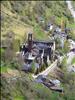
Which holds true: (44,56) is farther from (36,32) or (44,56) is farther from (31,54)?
(36,32)

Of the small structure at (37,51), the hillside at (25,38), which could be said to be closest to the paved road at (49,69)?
the hillside at (25,38)

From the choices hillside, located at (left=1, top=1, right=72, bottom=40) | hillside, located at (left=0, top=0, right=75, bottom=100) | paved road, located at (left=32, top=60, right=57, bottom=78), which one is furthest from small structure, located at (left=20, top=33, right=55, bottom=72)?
hillside, located at (left=1, top=1, right=72, bottom=40)

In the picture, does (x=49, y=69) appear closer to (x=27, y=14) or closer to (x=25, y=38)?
(x=25, y=38)

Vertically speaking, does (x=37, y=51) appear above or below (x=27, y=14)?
below

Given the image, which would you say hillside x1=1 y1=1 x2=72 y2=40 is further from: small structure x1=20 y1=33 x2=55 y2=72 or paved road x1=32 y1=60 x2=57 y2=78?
paved road x1=32 y1=60 x2=57 y2=78

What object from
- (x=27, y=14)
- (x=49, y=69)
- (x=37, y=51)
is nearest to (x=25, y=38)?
(x=37, y=51)

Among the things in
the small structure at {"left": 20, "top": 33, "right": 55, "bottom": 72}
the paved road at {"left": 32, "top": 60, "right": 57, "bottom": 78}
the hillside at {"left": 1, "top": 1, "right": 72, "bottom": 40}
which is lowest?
the paved road at {"left": 32, "top": 60, "right": 57, "bottom": 78}

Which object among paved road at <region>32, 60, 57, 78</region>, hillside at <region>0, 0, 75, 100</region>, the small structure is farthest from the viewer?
the small structure

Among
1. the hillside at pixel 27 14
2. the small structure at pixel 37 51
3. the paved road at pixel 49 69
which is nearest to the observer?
the paved road at pixel 49 69

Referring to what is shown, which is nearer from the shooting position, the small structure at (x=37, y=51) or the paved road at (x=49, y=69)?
the paved road at (x=49, y=69)

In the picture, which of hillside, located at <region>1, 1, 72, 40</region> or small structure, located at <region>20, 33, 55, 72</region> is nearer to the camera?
small structure, located at <region>20, 33, 55, 72</region>

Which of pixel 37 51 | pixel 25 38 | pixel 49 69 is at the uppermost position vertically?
pixel 25 38

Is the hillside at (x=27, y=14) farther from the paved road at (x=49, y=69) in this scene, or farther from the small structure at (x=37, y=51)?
the paved road at (x=49, y=69)
